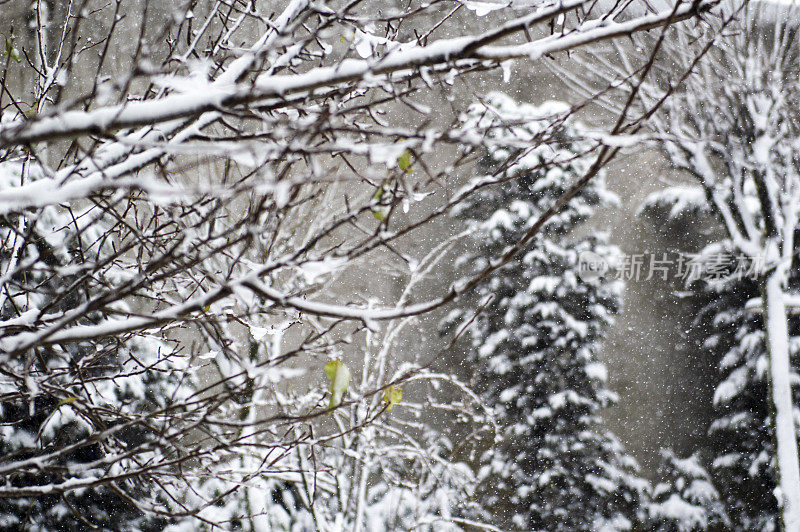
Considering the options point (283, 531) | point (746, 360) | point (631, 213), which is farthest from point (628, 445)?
point (283, 531)

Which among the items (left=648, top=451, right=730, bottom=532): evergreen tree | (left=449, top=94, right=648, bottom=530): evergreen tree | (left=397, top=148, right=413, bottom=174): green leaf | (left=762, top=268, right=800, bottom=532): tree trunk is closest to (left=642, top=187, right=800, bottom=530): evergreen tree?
(left=648, top=451, right=730, bottom=532): evergreen tree

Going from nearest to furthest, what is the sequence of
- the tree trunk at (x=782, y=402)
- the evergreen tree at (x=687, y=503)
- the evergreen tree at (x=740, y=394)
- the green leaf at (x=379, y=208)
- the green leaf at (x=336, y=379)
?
the green leaf at (x=379, y=208), the green leaf at (x=336, y=379), the tree trunk at (x=782, y=402), the evergreen tree at (x=740, y=394), the evergreen tree at (x=687, y=503)

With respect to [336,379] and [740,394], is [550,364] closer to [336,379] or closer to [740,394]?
[740,394]

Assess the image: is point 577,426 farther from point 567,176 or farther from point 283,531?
point 283,531

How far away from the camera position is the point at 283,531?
4.69 metres

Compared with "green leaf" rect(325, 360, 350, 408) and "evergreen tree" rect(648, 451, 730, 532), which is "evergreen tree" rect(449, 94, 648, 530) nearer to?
"evergreen tree" rect(648, 451, 730, 532)

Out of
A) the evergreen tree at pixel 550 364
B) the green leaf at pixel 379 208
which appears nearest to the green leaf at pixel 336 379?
the green leaf at pixel 379 208

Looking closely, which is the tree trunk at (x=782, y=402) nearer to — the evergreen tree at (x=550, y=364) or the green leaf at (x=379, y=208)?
the evergreen tree at (x=550, y=364)

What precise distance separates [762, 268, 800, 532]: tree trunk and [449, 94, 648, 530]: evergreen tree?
2.05 metres

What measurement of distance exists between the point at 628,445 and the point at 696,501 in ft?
6.84

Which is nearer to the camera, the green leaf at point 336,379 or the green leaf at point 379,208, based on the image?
the green leaf at point 379,208

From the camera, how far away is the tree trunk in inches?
181

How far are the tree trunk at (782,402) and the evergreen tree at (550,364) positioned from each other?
2049 mm

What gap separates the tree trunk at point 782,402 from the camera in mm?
4598
